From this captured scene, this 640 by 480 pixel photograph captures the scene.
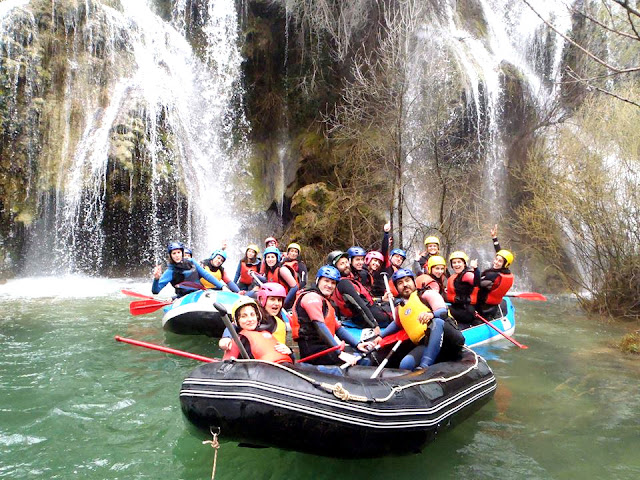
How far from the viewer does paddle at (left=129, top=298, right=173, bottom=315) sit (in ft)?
24.1

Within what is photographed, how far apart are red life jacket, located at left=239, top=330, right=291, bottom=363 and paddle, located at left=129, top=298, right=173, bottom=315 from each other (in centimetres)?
386

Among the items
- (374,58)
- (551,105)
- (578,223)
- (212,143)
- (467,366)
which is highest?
(374,58)

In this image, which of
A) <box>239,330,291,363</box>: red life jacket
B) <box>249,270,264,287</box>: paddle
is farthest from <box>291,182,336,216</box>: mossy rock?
<box>239,330,291,363</box>: red life jacket

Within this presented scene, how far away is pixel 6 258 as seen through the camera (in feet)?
40.7

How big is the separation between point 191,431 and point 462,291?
4853 mm

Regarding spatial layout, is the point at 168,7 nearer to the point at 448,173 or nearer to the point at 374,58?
the point at 374,58

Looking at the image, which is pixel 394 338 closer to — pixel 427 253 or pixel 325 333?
pixel 325 333

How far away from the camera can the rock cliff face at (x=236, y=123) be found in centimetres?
1264

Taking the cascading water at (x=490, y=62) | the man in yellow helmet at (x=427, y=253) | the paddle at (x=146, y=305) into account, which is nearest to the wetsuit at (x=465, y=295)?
the man in yellow helmet at (x=427, y=253)

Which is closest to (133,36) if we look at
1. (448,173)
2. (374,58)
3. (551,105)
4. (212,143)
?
(212,143)

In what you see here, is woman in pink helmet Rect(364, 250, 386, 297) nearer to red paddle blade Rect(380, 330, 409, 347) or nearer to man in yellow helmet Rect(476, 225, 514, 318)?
man in yellow helmet Rect(476, 225, 514, 318)

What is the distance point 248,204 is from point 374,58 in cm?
599

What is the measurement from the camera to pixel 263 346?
392cm

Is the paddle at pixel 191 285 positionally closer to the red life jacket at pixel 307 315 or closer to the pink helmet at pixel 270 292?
the red life jacket at pixel 307 315
